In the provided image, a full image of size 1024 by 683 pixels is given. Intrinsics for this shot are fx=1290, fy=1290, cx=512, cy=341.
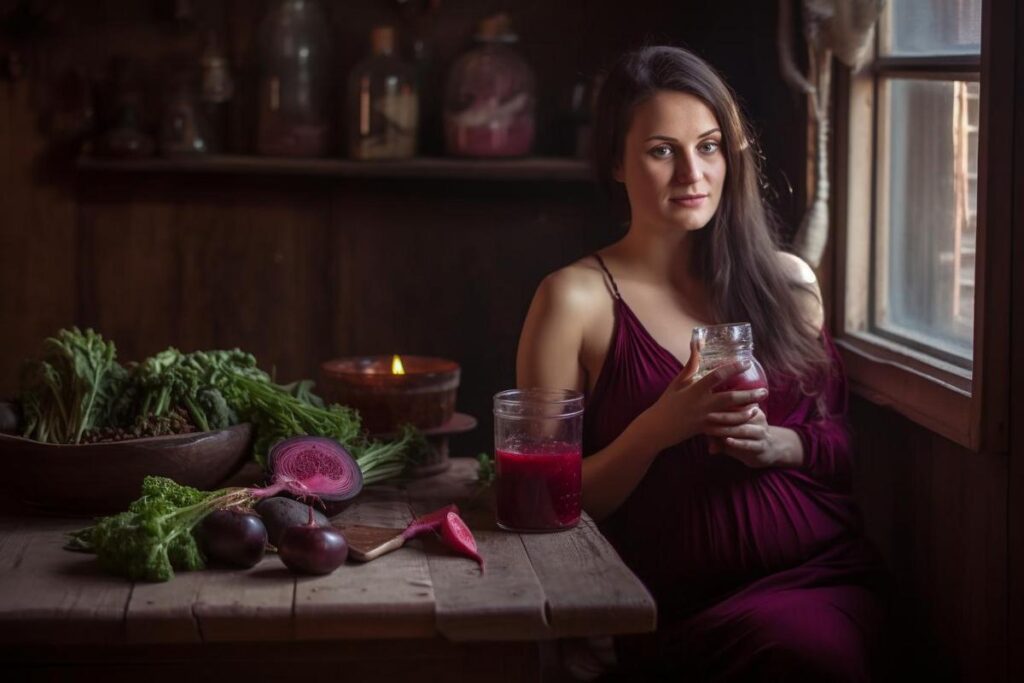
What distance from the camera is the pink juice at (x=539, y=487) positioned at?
5.77 feet

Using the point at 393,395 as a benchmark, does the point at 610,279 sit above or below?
above

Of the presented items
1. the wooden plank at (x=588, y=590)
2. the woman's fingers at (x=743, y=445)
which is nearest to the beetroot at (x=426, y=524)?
the wooden plank at (x=588, y=590)

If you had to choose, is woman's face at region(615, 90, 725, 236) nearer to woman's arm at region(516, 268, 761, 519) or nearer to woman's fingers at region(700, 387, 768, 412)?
woman's arm at region(516, 268, 761, 519)

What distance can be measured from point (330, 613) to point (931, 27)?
1485 millimetres

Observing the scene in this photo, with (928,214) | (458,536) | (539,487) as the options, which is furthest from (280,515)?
(928,214)

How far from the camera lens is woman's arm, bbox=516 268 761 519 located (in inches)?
75.2

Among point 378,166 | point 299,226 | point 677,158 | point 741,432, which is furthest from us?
→ point 299,226

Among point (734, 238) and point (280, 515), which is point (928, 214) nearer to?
point (734, 238)

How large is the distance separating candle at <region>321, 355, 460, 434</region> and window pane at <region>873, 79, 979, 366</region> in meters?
0.87

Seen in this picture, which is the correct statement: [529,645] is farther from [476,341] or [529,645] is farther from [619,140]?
[476,341]

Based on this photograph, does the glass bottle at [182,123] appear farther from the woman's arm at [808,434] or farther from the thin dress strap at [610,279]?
the woman's arm at [808,434]

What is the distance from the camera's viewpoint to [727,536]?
2059 millimetres

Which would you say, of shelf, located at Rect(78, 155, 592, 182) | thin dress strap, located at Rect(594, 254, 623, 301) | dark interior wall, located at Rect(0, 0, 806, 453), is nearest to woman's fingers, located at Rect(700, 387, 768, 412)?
thin dress strap, located at Rect(594, 254, 623, 301)

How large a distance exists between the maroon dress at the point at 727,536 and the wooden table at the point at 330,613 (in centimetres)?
38
